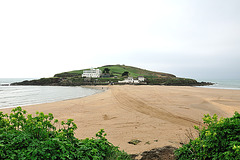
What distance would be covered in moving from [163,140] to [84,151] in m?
4.36

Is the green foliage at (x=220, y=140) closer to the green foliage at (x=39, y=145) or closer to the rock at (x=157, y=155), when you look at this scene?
the rock at (x=157, y=155)

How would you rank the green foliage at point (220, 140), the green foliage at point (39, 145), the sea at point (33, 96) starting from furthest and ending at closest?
1. the sea at point (33, 96)
2. the green foliage at point (220, 140)
3. the green foliage at point (39, 145)

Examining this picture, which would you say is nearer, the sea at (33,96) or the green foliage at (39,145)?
the green foliage at (39,145)

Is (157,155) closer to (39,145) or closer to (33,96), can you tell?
(39,145)

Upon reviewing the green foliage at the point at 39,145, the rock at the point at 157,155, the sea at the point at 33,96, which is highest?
the green foliage at the point at 39,145

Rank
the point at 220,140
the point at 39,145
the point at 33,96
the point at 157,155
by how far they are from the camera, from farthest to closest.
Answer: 1. the point at 33,96
2. the point at 157,155
3. the point at 220,140
4. the point at 39,145

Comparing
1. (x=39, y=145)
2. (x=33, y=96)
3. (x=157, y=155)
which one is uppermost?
(x=39, y=145)

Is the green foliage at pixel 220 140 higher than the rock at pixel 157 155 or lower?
higher

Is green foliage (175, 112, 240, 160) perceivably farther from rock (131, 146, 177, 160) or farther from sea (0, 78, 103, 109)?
sea (0, 78, 103, 109)

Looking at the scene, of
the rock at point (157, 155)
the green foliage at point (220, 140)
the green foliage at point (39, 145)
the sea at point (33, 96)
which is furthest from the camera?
the sea at point (33, 96)

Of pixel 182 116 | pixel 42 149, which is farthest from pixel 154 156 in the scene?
pixel 182 116

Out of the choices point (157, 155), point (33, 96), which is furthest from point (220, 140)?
point (33, 96)

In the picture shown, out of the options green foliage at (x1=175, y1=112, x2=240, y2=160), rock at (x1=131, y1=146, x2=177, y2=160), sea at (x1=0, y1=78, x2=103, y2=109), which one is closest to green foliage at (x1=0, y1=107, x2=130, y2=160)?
rock at (x1=131, y1=146, x2=177, y2=160)

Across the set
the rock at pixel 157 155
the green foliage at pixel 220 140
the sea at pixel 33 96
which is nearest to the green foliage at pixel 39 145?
the rock at pixel 157 155
